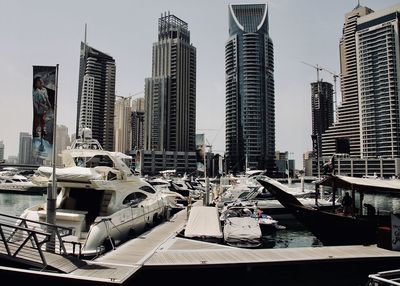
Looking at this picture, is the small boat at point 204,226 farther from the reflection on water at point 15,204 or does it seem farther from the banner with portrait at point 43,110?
the reflection on water at point 15,204

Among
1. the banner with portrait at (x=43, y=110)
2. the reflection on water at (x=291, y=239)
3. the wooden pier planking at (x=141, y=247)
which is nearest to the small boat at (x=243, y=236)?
the wooden pier planking at (x=141, y=247)

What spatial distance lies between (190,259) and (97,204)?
743 cm

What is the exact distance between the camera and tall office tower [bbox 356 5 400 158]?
18362 cm

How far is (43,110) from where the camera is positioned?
14.0 m

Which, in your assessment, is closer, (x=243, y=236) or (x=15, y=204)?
(x=243, y=236)

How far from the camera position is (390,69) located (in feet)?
606

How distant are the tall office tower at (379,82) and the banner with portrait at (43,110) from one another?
652 ft

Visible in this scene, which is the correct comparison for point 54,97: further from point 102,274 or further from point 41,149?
point 102,274

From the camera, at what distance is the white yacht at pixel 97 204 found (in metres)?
15.3

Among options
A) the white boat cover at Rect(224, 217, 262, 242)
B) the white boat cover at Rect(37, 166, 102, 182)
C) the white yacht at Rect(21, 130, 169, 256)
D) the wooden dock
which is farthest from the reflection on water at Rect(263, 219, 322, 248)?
the white boat cover at Rect(37, 166, 102, 182)

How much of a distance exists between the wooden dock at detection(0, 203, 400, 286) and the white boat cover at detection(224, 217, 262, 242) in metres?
4.60

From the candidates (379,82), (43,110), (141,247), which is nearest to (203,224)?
(141,247)

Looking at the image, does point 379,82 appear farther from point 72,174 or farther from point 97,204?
point 72,174

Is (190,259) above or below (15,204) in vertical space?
above
